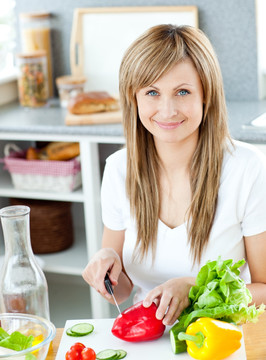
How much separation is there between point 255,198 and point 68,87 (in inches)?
57.6

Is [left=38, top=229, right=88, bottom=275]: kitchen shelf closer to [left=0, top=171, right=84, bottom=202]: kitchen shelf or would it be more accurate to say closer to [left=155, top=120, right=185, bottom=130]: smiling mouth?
[left=0, top=171, right=84, bottom=202]: kitchen shelf

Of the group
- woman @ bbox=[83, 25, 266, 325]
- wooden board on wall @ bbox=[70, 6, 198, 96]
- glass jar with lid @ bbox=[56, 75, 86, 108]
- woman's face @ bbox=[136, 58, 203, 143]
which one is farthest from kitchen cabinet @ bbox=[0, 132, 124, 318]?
woman's face @ bbox=[136, 58, 203, 143]

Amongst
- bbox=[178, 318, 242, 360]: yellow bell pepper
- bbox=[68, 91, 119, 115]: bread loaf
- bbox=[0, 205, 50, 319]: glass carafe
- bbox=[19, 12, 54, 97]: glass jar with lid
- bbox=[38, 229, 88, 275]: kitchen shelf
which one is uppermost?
bbox=[19, 12, 54, 97]: glass jar with lid

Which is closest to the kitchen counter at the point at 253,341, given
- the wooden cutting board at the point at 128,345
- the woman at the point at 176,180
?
the wooden cutting board at the point at 128,345

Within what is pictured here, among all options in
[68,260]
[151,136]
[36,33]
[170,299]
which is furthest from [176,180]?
[36,33]

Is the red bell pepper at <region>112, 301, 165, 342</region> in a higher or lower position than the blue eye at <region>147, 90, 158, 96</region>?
lower

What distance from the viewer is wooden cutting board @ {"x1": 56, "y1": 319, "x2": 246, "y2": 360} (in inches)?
50.6

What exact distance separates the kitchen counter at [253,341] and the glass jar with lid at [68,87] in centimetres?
171

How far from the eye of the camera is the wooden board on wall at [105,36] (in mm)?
2965

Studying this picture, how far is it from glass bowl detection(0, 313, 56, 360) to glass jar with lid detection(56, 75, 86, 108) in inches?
70.8

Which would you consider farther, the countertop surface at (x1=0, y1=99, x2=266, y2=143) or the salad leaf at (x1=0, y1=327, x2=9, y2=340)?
the countertop surface at (x1=0, y1=99, x2=266, y2=143)

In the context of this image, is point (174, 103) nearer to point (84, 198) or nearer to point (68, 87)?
point (84, 198)

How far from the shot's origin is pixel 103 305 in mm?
2744

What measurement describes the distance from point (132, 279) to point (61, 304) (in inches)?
53.4
